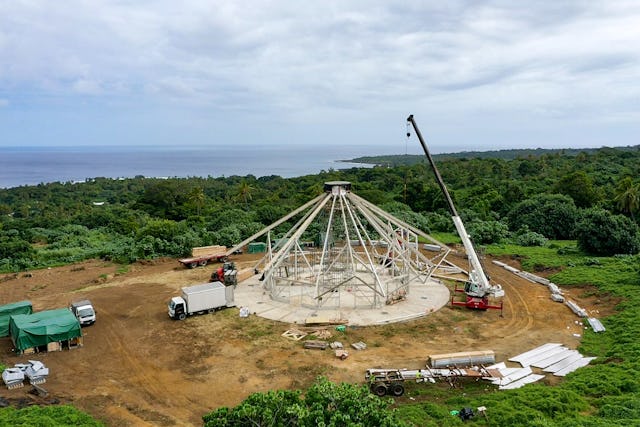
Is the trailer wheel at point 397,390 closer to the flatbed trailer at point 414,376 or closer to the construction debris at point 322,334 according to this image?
the flatbed trailer at point 414,376

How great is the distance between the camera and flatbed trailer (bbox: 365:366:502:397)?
58.4ft

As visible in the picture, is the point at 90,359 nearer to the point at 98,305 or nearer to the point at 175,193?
the point at 98,305

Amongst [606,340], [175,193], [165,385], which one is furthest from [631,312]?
[175,193]

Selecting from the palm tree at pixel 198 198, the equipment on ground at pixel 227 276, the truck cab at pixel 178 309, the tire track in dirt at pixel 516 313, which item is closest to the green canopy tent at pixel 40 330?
the truck cab at pixel 178 309

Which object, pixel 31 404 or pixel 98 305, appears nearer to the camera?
pixel 31 404

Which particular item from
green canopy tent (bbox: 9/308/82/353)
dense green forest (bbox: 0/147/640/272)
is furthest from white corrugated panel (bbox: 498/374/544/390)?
dense green forest (bbox: 0/147/640/272)

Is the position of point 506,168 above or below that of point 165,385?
above

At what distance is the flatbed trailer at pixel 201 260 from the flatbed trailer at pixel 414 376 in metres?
22.5

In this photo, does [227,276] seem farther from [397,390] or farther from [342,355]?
[397,390]

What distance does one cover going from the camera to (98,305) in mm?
29000

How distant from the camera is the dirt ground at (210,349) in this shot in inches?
711

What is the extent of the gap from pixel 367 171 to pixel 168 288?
299 ft

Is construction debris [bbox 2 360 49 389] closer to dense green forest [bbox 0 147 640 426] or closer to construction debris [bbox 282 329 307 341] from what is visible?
construction debris [bbox 282 329 307 341]

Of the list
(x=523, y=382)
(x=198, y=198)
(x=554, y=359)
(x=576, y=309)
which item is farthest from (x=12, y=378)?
(x=198, y=198)
